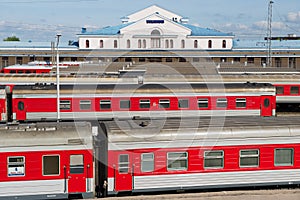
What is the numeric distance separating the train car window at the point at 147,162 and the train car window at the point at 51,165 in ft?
9.50

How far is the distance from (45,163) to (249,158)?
7.16 m

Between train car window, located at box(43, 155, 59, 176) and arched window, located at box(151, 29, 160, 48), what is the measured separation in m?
81.0

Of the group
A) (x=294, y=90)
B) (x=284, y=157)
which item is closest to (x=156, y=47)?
(x=294, y=90)

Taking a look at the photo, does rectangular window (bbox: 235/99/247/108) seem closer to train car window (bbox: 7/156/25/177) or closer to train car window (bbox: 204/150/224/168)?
train car window (bbox: 204/150/224/168)

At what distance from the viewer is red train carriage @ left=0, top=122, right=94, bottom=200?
14.8 meters

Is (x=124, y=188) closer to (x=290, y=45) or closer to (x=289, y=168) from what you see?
(x=289, y=168)

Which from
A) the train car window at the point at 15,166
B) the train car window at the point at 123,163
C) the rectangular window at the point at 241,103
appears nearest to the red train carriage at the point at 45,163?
the train car window at the point at 15,166

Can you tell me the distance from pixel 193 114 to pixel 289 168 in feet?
44.5

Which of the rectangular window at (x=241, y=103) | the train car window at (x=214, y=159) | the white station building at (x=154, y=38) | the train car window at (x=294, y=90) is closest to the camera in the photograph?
the train car window at (x=214, y=159)

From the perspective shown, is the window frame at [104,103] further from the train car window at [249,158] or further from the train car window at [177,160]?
the train car window at [249,158]

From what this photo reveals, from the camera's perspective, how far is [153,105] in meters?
29.7

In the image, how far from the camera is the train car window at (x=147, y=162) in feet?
51.5

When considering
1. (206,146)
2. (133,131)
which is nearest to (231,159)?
(206,146)

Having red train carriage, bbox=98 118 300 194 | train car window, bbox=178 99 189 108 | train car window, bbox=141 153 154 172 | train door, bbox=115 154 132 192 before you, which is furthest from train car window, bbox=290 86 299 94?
train door, bbox=115 154 132 192
